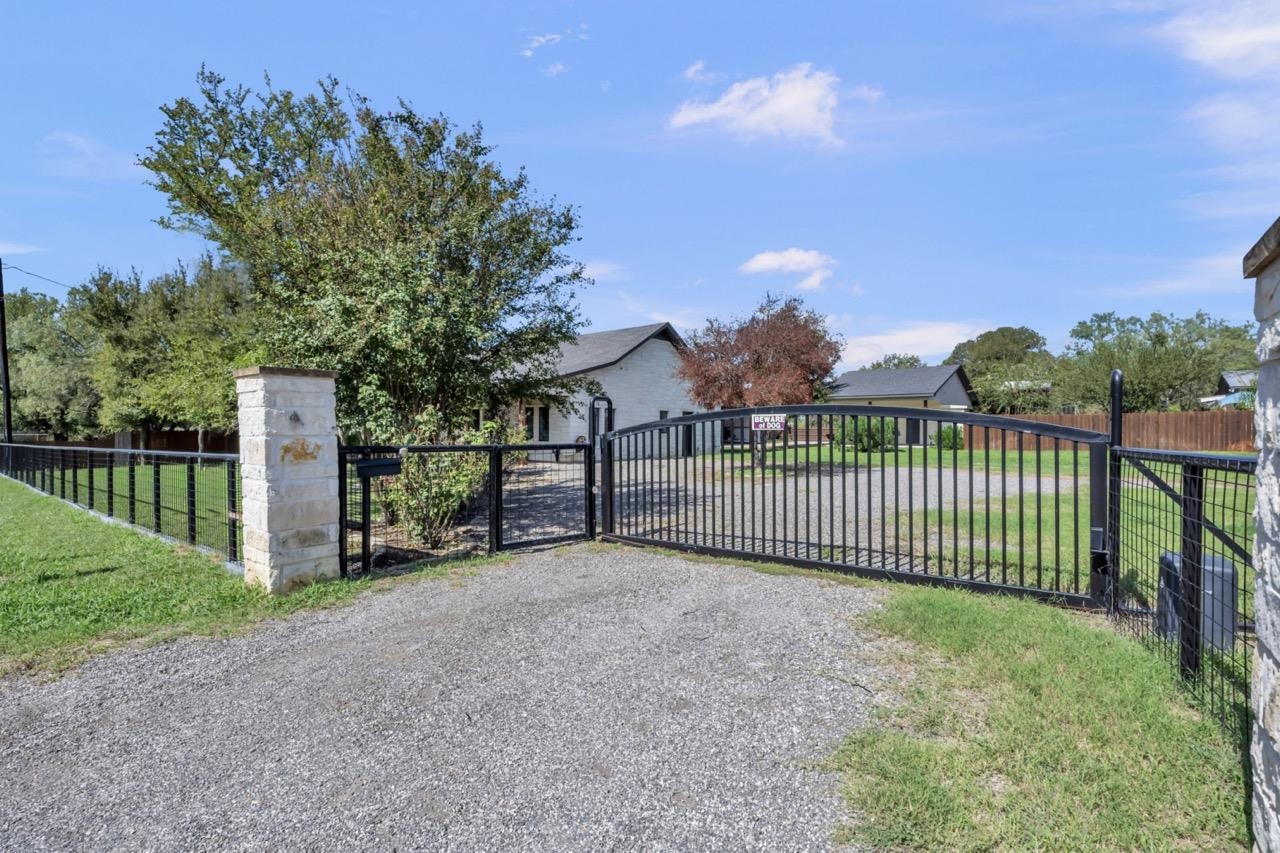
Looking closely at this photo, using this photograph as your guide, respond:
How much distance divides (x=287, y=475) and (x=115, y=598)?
4.85 feet

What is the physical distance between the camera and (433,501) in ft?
21.8

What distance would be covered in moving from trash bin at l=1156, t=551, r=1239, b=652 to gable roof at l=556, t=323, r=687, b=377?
17.9 metres

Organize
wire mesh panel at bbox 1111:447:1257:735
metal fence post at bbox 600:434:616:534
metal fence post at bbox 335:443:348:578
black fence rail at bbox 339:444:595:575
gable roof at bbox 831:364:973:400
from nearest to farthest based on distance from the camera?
wire mesh panel at bbox 1111:447:1257:735 < metal fence post at bbox 335:443:348:578 < black fence rail at bbox 339:444:595:575 < metal fence post at bbox 600:434:616:534 < gable roof at bbox 831:364:973:400

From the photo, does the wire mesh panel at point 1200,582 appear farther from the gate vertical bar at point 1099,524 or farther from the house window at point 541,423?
the house window at point 541,423

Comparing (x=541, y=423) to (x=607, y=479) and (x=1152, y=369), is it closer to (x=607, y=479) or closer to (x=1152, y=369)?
(x=607, y=479)

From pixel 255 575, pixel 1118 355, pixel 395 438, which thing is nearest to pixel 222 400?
pixel 395 438

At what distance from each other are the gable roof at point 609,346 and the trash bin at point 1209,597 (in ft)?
58.6

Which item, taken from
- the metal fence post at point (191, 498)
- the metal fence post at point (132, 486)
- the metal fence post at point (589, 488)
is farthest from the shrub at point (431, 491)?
the metal fence post at point (132, 486)

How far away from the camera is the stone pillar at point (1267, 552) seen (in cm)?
145

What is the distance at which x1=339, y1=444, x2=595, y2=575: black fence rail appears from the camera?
549cm

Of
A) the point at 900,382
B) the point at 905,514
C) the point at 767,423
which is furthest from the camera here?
the point at 900,382

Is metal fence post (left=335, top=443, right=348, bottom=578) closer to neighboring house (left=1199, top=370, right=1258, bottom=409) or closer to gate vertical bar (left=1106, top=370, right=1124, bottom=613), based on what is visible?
gate vertical bar (left=1106, top=370, right=1124, bottom=613)

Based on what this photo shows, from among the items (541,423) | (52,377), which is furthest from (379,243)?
(52,377)

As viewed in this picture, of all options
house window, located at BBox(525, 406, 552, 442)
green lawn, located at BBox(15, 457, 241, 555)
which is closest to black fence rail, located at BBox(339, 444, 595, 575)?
green lawn, located at BBox(15, 457, 241, 555)
